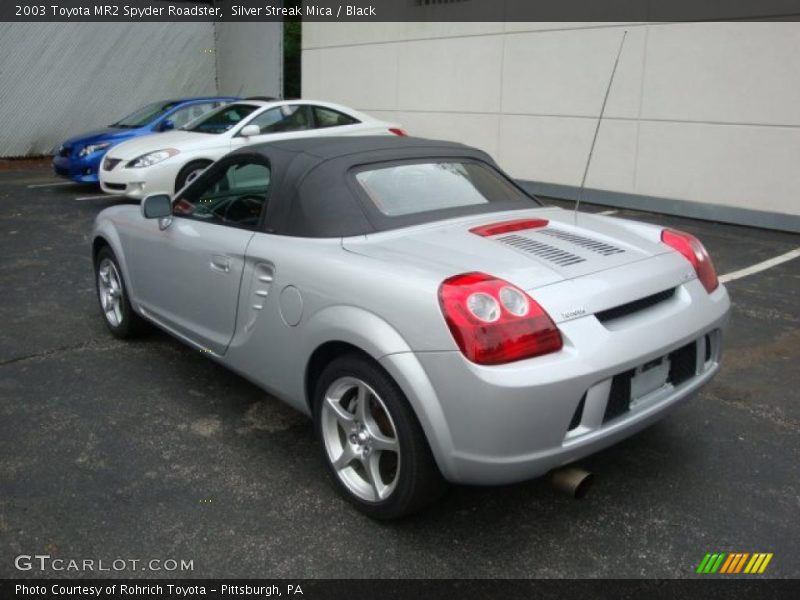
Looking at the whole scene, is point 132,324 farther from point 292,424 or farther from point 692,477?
point 692,477

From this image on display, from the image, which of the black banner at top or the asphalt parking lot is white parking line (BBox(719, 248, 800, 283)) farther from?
the black banner at top

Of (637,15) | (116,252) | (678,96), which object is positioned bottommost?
(116,252)

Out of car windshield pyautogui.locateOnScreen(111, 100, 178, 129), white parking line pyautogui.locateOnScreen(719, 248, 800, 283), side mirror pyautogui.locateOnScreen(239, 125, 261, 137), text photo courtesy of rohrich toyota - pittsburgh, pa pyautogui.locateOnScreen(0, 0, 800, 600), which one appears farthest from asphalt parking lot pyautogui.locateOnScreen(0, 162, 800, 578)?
car windshield pyautogui.locateOnScreen(111, 100, 178, 129)

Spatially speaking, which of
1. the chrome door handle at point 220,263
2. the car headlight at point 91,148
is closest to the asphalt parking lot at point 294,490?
the chrome door handle at point 220,263

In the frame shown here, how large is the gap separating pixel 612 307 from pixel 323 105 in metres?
8.44

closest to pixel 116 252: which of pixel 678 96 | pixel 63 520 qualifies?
pixel 63 520

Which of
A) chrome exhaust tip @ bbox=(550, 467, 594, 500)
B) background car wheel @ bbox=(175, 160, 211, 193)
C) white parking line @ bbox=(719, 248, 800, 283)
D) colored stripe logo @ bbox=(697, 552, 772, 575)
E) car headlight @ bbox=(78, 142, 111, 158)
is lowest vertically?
colored stripe logo @ bbox=(697, 552, 772, 575)

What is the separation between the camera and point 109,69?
56.4ft

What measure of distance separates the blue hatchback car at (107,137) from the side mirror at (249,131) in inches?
75.9

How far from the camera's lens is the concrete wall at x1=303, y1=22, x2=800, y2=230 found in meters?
8.70

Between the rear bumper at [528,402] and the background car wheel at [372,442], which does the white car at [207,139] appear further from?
the rear bumper at [528,402]

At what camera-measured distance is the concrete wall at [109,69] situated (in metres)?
16.0

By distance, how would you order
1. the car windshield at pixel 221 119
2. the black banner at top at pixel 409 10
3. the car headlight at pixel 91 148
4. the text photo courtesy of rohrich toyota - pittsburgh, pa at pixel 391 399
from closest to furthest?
the text photo courtesy of rohrich toyota - pittsburgh, pa at pixel 391 399 < the black banner at top at pixel 409 10 < the car windshield at pixel 221 119 < the car headlight at pixel 91 148

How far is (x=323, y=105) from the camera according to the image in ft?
34.5
